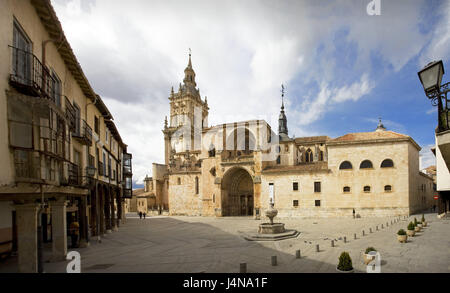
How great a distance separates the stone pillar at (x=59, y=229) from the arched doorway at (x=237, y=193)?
27100mm

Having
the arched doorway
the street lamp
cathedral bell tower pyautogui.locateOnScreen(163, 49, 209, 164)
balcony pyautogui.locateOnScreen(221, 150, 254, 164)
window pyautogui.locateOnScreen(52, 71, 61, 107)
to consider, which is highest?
cathedral bell tower pyautogui.locateOnScreen(163, 49, 209, 164)

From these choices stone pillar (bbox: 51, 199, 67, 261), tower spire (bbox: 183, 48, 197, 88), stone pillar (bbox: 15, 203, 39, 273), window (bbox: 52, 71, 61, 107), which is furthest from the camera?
tower spire (bbox: 183, 48, 197, 88)

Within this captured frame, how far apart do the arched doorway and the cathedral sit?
5.5 inches

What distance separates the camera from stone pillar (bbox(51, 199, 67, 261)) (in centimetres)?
1085

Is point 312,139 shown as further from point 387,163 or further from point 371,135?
point 387,163

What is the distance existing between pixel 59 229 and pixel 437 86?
43.3 ft

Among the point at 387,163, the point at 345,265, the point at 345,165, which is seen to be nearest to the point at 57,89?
the point at 345,265

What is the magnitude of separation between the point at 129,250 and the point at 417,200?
108 ft

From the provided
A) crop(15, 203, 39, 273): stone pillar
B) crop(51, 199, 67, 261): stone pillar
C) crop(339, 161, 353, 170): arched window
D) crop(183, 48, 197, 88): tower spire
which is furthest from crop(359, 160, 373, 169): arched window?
crop(183, 48, 197, 88): tower spire

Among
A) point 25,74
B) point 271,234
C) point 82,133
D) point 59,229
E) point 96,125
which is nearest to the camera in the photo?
point 25,74

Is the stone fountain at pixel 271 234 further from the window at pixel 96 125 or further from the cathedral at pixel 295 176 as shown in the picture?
the cathedral at pixel 295 176

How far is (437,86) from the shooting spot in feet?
16.0

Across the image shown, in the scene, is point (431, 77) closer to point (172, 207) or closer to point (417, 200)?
point (417, 200)

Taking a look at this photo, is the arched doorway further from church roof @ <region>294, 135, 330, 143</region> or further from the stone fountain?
the stone fountain
